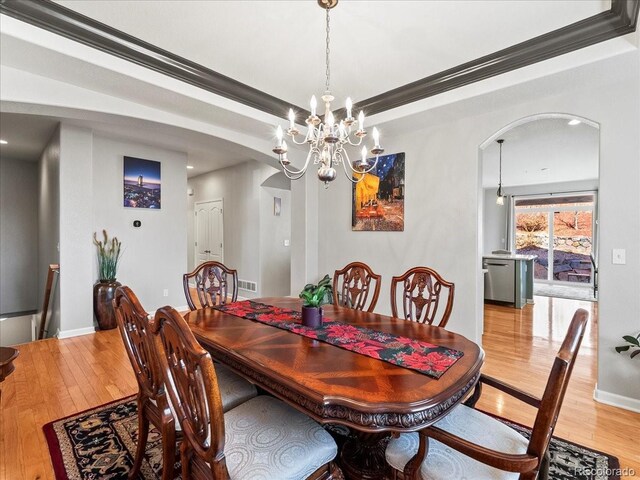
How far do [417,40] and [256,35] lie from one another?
114 cm

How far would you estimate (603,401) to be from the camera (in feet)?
8.20

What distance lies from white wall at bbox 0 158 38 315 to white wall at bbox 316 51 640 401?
5.87 meters

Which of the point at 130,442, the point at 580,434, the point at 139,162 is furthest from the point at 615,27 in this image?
Result: the point at 139,162

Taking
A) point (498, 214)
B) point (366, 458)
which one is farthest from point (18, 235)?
point (498, 214)

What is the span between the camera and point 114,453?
189 centimetres

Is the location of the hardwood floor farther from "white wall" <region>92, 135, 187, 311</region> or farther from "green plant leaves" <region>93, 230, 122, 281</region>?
"white wall" <region>92, 135, 187, 311</region>

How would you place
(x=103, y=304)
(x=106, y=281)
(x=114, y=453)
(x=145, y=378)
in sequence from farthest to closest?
(x=106, y=281) < (x=103, y=304) < (x=114, y=453) < (x=145, y=378)

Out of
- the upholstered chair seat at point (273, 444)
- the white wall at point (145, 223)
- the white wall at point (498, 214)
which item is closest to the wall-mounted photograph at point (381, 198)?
the upholstered chair seat at point (273, 444)

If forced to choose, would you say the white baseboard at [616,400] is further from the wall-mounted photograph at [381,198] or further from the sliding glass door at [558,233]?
the sliding glass door at [558,233]

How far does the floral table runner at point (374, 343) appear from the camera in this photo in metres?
1.43

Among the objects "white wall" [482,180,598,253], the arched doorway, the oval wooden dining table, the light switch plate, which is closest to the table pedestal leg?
the oval wooden dining table

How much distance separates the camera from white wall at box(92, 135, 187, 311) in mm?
4668

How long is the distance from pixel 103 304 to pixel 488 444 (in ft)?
15.2

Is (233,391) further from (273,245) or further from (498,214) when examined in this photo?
(498,214)
